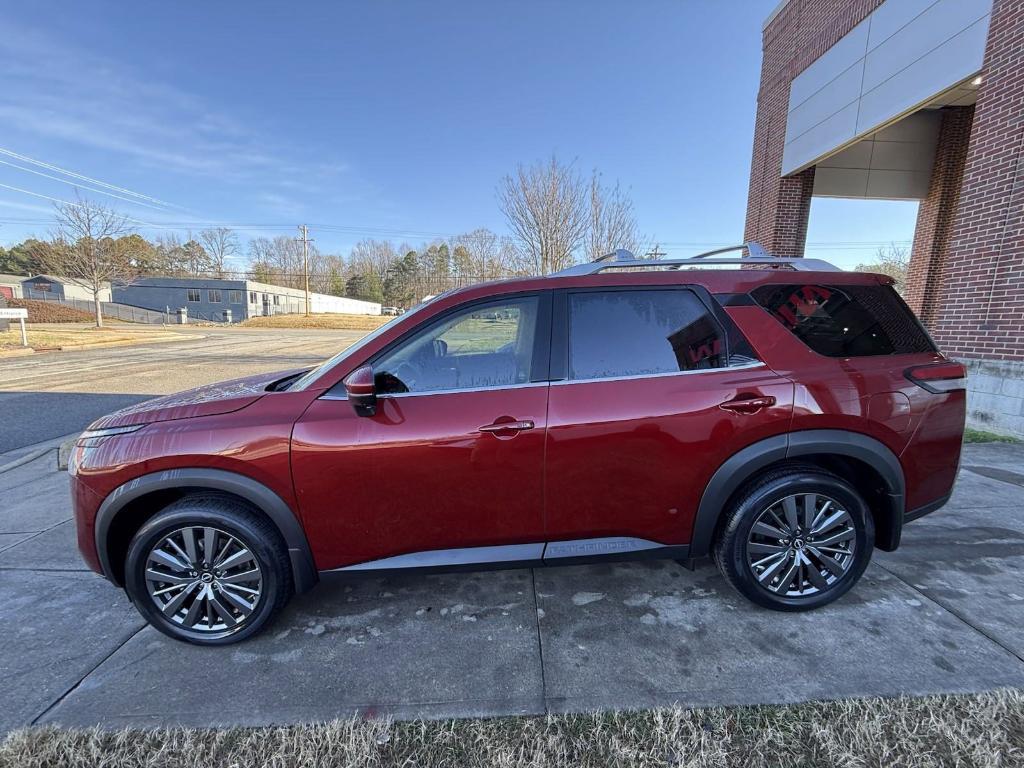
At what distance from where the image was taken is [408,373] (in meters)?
2.37

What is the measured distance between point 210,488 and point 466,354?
142 centimetres

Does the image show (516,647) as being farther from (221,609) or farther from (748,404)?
(748,404)

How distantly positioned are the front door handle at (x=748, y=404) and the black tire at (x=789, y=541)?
41 centimetres

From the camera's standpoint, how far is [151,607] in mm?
2332

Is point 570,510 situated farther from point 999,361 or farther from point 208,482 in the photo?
point 999,361

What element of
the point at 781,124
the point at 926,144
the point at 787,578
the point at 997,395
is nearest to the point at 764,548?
the point at 787,578

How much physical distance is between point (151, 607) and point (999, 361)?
9056 millimetres

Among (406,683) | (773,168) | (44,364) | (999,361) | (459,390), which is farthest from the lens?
(44,364)

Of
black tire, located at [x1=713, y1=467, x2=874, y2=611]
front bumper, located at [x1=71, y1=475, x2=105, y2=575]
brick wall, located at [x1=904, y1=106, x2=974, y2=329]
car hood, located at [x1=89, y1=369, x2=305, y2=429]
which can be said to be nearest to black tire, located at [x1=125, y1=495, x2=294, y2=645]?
front bumper, located at [x1=71, y1=475, x2=105, y2=575]

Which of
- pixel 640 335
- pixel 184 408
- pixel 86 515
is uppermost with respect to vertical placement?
pixel 640 335

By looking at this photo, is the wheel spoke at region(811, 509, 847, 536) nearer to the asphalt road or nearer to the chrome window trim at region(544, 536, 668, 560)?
the chrome window trim at region(544, 536, 668, 560)

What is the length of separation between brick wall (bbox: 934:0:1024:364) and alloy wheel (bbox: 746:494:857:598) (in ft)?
18.7

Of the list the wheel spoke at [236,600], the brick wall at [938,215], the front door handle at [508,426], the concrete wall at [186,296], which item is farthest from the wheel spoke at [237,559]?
the concrete wall at [186,296]

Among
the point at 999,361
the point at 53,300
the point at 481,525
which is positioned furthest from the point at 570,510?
the point at 53,300
